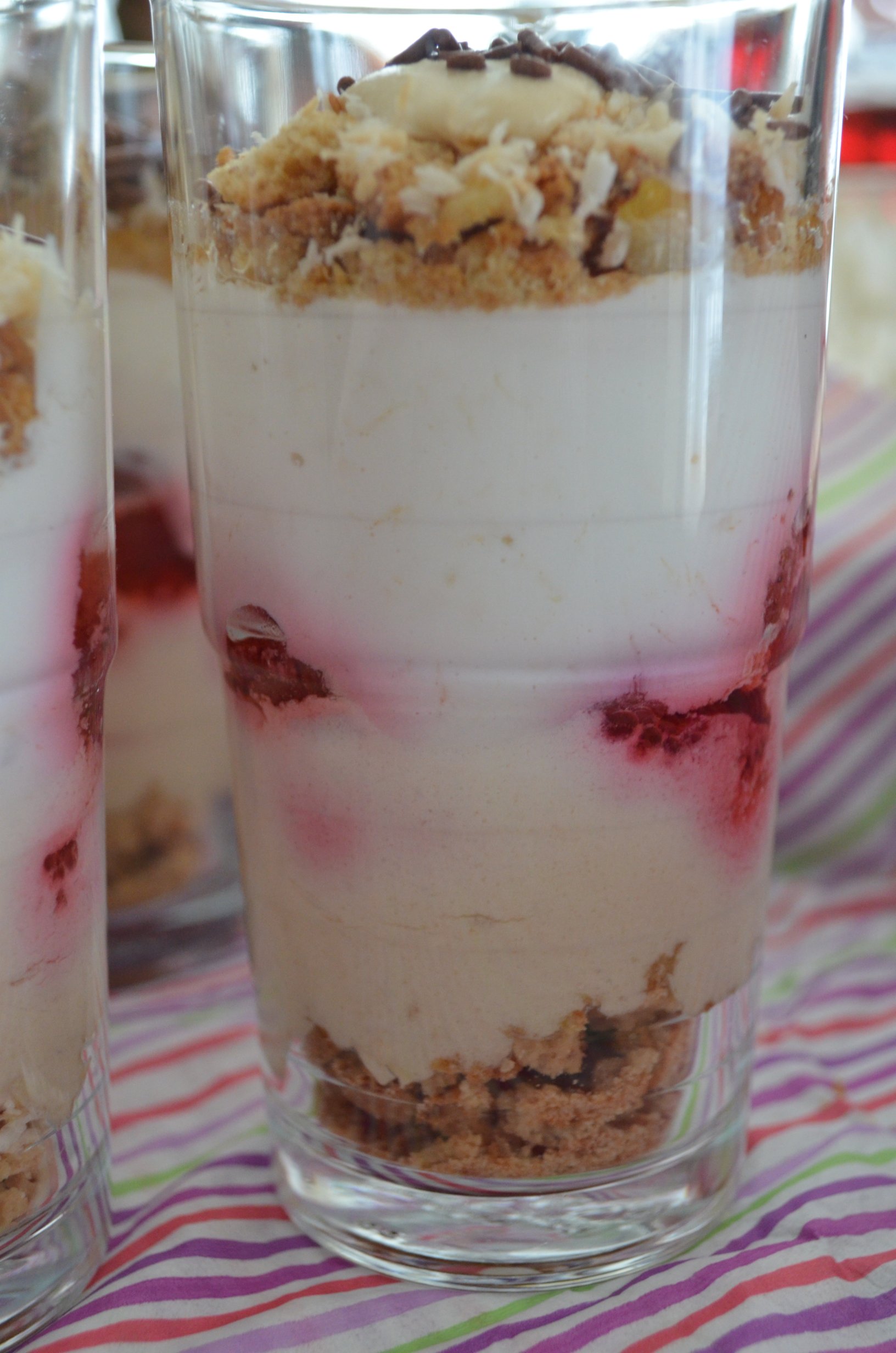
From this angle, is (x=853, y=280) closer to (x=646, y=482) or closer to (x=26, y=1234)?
(x=646, y=482)

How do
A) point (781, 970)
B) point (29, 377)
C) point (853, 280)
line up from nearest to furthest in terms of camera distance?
1. point (29, 377)
2. point (781, 970)
3. point (853, 280)

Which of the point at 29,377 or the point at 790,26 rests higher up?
the point at 790,26

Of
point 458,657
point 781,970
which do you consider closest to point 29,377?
point 458,657

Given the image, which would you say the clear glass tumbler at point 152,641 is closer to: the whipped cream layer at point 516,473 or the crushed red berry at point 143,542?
the crushed red berry at point 143,542

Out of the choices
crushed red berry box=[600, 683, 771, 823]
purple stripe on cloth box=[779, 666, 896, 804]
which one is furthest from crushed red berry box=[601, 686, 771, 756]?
purple stripe on cloth box=[779, 666, 896, 804]

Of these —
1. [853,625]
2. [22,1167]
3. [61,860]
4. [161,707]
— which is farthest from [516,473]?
[853,625]

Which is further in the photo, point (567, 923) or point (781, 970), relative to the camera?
point (781, 970)

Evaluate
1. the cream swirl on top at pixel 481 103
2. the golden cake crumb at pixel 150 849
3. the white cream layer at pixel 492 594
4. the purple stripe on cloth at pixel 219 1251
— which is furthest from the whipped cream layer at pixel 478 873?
the golden cake crumb at pixel 150 849
